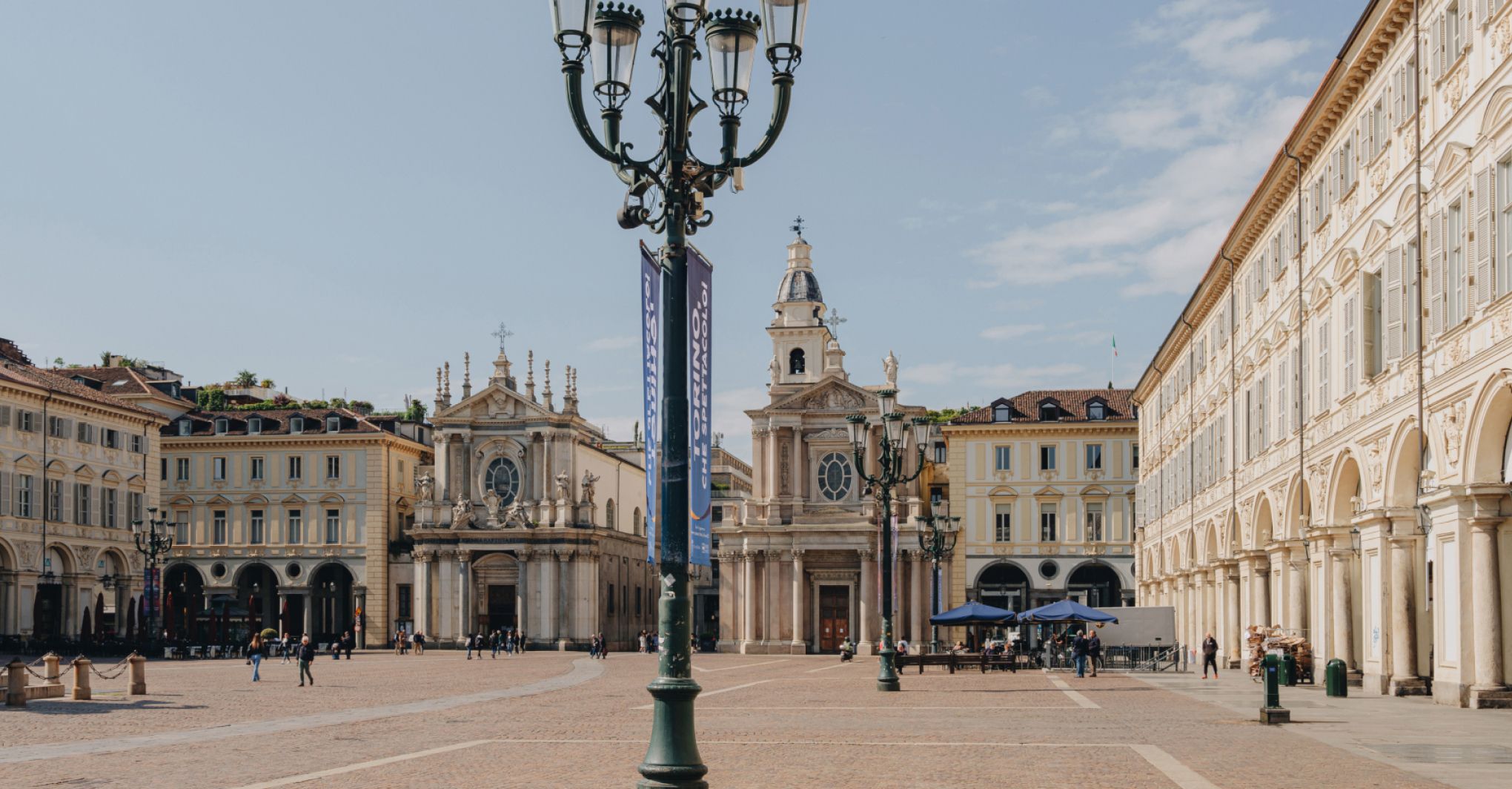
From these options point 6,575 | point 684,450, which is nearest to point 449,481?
point 6,575

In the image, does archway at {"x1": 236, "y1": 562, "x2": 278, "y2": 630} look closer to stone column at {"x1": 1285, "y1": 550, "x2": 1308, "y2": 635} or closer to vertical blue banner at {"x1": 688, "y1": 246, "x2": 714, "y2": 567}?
stone column at {"x1": 1285, "y1": 550, "x2": 1308, "y2": 635}

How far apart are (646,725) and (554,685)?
65.0ft

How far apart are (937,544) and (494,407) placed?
47490 millimetres

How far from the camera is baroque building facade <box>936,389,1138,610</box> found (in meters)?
85.2

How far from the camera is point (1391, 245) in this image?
101 ft

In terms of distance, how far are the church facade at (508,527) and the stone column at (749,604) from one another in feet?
36.7

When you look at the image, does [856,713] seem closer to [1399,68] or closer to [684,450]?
[1399,68]

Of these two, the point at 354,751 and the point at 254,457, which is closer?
the point at 354,751

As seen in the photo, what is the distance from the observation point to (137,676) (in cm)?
3900

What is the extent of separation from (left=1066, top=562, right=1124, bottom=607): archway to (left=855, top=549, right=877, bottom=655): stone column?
33.6 ft

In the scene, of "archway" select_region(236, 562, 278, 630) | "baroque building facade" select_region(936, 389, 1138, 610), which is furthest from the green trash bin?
"archway" select_region(236, 562, 278, 630)

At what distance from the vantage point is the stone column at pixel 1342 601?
120 feet

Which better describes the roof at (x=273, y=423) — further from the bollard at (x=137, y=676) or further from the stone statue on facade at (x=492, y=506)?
the bollard at (x=137, y=676)

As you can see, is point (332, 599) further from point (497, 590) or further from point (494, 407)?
point (494, 407)
